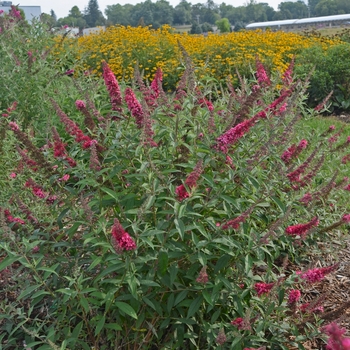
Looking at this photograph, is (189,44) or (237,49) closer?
(237,49)

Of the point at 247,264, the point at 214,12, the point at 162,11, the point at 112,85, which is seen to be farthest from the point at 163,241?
the point at 214,12

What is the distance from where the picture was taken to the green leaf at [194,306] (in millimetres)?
2430

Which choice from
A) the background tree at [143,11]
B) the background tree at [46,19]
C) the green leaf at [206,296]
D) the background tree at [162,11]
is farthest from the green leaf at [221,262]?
the background tree at [162,11]

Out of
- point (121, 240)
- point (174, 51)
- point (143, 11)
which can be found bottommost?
point (143, 11)

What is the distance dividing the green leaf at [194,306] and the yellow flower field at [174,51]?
800 cm

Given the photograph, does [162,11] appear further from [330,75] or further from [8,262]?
[8,262]

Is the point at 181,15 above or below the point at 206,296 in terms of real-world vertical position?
below

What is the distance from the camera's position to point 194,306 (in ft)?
8.07

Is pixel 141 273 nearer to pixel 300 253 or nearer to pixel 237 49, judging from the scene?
pixel 300 253

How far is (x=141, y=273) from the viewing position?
8.14ft

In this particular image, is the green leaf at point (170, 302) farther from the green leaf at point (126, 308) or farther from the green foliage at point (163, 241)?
the green leaf at point (126, 308)

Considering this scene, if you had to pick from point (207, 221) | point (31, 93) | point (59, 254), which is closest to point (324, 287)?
point (207, 221)

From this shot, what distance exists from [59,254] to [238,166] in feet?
3.61

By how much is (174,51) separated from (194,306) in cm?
973
